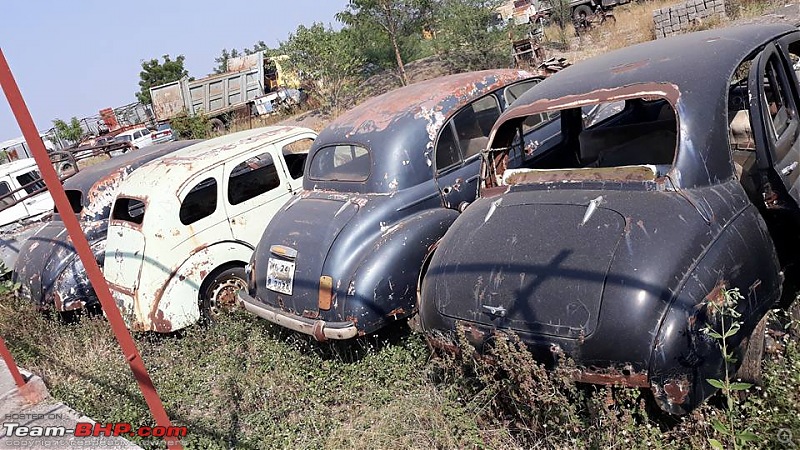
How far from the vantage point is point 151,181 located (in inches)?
232

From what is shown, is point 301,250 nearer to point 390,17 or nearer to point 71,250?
point 71,250

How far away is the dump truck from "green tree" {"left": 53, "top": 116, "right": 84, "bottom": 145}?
13.2 metres

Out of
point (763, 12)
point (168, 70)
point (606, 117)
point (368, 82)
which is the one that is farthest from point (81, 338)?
point (168, 70)

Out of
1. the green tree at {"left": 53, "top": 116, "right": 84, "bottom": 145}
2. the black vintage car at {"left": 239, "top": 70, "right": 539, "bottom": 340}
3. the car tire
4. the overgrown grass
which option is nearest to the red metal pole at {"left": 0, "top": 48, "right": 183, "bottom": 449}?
the overgrown grass

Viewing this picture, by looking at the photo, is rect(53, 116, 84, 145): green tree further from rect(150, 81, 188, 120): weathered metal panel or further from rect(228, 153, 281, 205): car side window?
rect(228, 153, 281, 205): car side window

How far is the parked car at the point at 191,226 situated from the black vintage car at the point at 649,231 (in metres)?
3.00

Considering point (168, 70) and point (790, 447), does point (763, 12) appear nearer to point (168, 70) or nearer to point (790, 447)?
point (790, 447)

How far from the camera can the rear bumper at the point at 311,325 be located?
13.5ft

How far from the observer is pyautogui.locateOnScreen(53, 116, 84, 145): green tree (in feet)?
108

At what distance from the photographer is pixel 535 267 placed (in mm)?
2943

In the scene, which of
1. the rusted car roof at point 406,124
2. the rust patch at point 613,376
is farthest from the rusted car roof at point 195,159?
the rust patch at point 613,376

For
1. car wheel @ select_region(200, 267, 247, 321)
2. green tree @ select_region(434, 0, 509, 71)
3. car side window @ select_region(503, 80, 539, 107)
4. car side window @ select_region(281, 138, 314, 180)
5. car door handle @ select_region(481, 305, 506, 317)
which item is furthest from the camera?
green tree @ select_region(434, 0, 509, 71)

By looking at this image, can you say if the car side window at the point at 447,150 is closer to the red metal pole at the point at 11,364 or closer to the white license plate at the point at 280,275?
the white license plate at the point at 280,275

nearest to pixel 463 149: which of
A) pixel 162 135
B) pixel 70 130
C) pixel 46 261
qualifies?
pixel 46 261
